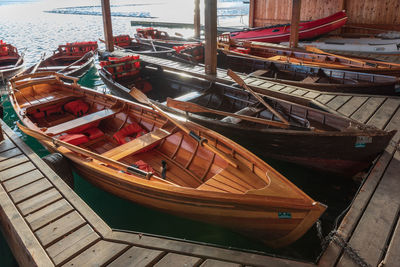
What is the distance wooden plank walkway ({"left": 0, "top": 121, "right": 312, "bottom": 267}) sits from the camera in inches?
109

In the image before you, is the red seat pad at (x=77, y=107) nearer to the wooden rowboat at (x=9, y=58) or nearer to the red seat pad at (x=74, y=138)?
the red seat pad at (x=74, y=138)

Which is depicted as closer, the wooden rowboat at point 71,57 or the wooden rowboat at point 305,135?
the wooden rowboat at point 305,135

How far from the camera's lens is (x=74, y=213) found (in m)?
3.34

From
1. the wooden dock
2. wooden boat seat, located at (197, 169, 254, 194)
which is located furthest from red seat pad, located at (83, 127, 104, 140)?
wooden boat seat, located at (197, 169, 254, 194)

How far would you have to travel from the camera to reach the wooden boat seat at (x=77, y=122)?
5.35 m

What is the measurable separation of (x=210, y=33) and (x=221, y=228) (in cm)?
562

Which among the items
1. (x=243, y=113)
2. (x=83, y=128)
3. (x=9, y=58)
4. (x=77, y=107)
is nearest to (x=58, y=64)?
(x=9, y=58)

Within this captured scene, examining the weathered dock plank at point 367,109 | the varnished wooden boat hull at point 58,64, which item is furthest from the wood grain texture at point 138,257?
the varnished wooden boat hull at point 58,64

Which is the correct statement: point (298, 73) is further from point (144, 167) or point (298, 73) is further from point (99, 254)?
point (99, 254)

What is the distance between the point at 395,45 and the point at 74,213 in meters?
12.5

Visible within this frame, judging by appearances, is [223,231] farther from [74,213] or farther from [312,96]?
[312,96]

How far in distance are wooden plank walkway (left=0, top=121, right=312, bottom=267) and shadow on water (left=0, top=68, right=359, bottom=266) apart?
1272 mm

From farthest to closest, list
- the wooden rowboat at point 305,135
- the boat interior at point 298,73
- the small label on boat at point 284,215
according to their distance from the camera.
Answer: the boat interior at point 298,73, the wooden rowboat at point 305,135, the small label on boat at point 284,215

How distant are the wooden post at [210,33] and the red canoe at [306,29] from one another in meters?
6.98
